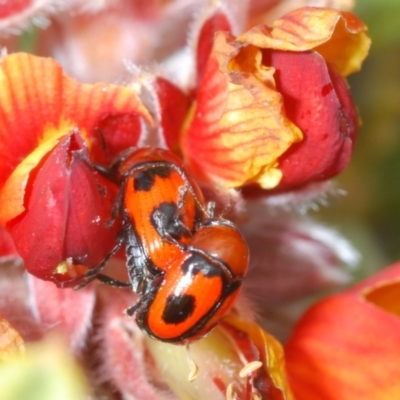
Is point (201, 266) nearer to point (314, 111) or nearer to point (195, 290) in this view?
point (195, 290)

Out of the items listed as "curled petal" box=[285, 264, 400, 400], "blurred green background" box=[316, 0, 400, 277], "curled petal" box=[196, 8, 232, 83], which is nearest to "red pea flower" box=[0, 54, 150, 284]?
"curled petal" box=[196, 8, 232, 83]

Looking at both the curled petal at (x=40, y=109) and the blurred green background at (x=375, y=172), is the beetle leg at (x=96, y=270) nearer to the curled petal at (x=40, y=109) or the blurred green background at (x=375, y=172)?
the curled petal at (x=40, y=109)

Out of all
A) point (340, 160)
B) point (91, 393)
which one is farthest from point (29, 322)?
point (340, 160)

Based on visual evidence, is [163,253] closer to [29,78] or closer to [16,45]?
[29,78]

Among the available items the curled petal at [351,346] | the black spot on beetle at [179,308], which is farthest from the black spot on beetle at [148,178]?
the curled petal at [351,346]

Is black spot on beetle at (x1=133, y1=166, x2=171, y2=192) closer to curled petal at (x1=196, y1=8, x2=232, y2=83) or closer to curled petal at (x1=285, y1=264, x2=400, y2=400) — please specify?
curled petal at (x1=196, y1=8, x2=232, y2=83)
